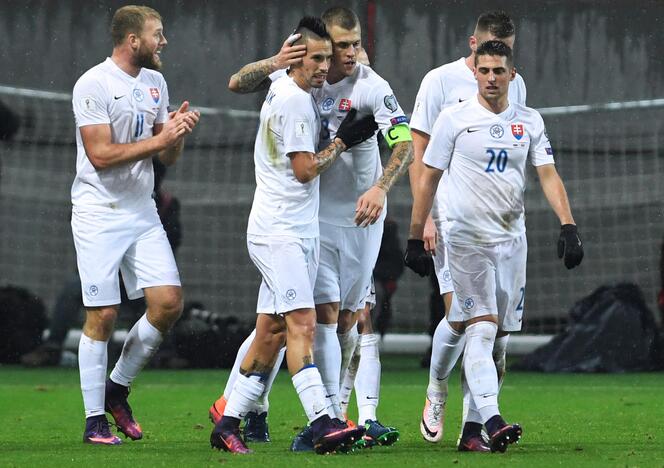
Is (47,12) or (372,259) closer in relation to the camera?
(372,259)

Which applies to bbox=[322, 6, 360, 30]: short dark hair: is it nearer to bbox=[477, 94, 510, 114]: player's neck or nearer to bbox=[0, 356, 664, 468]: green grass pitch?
bbox=[477, 94, 510, 114]: player's neck

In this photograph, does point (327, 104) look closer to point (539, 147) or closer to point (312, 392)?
point (539, 147)

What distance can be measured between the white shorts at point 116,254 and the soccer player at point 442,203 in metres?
1.30

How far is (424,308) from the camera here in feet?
42.7

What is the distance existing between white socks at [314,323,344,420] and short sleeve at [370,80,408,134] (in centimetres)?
94

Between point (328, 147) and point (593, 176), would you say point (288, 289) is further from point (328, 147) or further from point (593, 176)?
point (593, 176)

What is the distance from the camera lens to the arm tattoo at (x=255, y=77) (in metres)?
6.90

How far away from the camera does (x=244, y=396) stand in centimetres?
644

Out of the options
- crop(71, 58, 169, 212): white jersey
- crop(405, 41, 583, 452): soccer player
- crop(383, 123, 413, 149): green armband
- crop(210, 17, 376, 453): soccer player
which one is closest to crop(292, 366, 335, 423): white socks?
crop(210, 17, 376, 453): soccer player

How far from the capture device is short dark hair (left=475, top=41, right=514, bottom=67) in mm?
6660

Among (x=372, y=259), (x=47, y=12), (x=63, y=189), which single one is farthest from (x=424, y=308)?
(x=372, y=259)

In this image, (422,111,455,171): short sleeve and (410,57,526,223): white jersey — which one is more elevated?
(410,57,526,223): white jersey

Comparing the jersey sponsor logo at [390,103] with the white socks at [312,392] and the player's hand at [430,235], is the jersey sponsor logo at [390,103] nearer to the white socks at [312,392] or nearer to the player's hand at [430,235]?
the player's hand at [430,235]

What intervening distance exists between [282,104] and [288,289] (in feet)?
2.59
